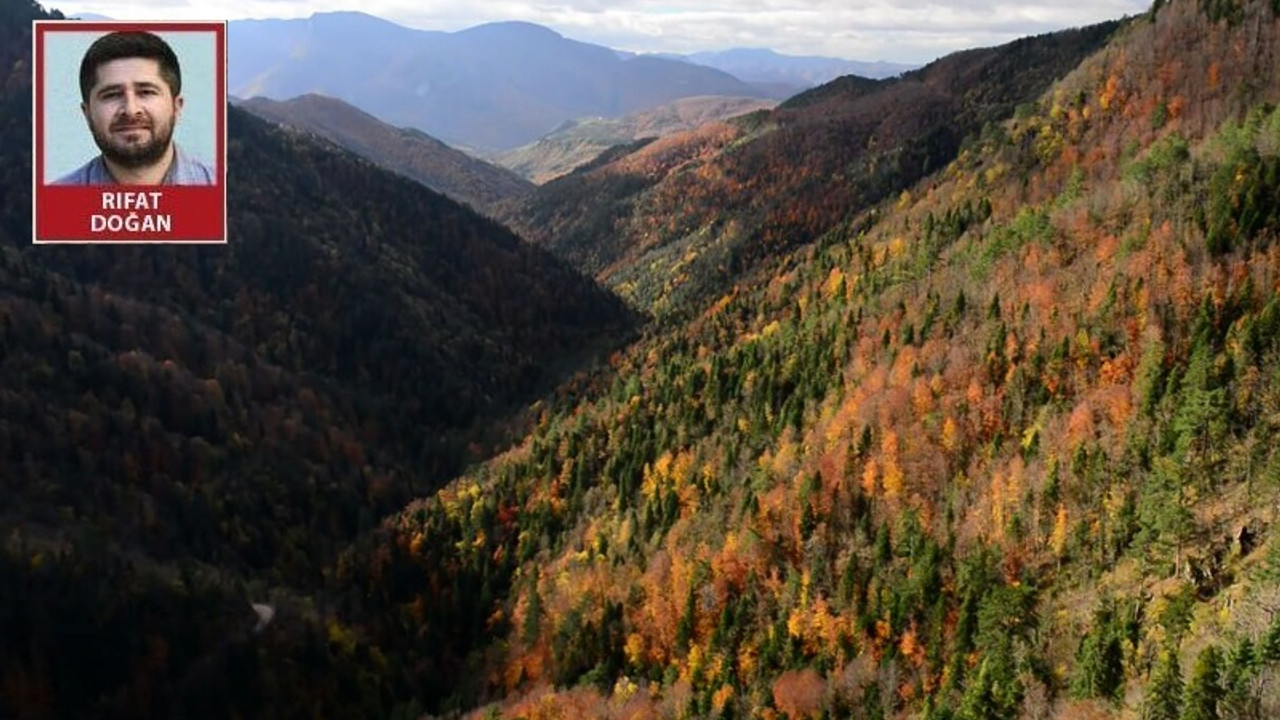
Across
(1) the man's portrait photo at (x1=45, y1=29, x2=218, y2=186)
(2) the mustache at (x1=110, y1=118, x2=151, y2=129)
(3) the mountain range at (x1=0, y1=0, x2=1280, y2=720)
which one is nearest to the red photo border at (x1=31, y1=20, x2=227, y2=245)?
(1) the man's portrait photo at (x1=45, y1=29, x2=218, y2=186)

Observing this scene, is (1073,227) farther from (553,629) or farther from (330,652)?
(330,652)

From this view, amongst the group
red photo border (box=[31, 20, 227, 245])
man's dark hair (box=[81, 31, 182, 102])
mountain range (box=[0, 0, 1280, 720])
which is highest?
man's dark hair (box=[81, 31, 182, 102])

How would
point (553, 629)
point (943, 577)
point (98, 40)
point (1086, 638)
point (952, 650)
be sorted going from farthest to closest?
point (553, 629)
point (943, 577)
point (952, 650)
point (1086, 638)
point (98, 40)

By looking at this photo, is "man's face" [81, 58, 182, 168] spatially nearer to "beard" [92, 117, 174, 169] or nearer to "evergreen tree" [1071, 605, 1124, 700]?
"beard" [92, 117, 174, 169]

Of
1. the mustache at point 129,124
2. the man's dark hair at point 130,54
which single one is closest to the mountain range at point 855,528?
the mustache at point 129,124

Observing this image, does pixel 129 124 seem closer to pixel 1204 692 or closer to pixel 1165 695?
pixel 1204 692

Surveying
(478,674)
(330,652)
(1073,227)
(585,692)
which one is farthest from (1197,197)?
(330,652)

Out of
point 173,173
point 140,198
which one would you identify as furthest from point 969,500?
point 140,198
